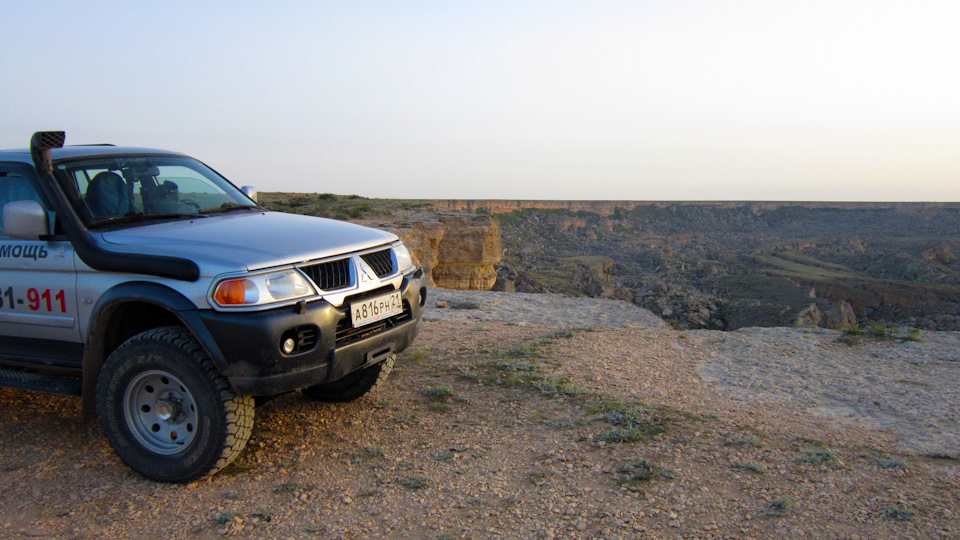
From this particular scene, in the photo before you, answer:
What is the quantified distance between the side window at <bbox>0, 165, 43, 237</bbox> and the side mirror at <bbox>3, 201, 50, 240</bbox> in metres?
0.36

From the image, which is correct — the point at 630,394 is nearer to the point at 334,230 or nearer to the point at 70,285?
the point at 334,230

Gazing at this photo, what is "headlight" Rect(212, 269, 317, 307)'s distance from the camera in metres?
3.22

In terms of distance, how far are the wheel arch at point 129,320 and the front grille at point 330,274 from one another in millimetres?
631

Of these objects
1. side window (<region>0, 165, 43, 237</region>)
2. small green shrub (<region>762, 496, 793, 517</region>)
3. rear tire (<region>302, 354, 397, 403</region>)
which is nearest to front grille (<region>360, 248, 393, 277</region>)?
rear tire (<region>302, 354, 397, 403</region>)

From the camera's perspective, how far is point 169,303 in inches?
130

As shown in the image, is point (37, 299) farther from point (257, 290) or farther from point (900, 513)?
point (900, 513)

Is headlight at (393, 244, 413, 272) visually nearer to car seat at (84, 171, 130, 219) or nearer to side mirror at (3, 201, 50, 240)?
car seat at (84, 171, 130, 219)

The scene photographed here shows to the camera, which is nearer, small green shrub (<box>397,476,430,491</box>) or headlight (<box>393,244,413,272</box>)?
small green shrub (<box>397,476,430,491</box>)

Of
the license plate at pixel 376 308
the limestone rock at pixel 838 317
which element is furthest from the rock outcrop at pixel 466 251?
the license plate at pixel 376 308

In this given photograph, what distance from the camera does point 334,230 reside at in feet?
13.3

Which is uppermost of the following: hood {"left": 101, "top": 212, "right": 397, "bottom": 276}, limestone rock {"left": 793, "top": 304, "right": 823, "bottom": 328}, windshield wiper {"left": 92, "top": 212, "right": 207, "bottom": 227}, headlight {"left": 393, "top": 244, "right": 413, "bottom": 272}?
windshield wiper {"left": 92, "top": 212, "right": 207, "bottom": 227}

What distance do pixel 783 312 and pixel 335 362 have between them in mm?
22892

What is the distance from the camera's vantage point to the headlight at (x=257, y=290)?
322 cm

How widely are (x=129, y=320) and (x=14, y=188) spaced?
4.35 feet
